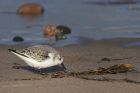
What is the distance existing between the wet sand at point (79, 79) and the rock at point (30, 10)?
655 centimetres

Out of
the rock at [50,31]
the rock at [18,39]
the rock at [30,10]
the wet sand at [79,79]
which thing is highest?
the rock at [30,10]

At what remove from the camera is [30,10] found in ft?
61.4

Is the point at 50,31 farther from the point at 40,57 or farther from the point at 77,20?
the point at 40,57

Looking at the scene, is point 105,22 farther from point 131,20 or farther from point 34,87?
point 34,87

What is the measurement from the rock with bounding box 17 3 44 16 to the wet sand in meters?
6.55

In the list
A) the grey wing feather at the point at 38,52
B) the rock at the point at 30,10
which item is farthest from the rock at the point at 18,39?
the rock at the point at 30,10

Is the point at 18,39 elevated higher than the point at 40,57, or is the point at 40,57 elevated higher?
the point at 18,39

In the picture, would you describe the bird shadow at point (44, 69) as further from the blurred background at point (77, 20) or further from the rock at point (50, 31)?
the rock at point (50, 31)

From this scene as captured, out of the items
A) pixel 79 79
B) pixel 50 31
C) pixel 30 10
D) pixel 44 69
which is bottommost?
pixel 79 79

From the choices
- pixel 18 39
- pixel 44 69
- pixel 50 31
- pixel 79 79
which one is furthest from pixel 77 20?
pixel 79 79

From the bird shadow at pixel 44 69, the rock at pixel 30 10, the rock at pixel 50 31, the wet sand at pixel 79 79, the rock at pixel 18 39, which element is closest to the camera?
the wet sand at pixel 79 79

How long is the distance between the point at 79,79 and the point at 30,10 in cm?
1098

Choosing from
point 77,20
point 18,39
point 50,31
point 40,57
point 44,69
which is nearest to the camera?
point 40,57

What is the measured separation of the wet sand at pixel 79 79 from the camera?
738cm
